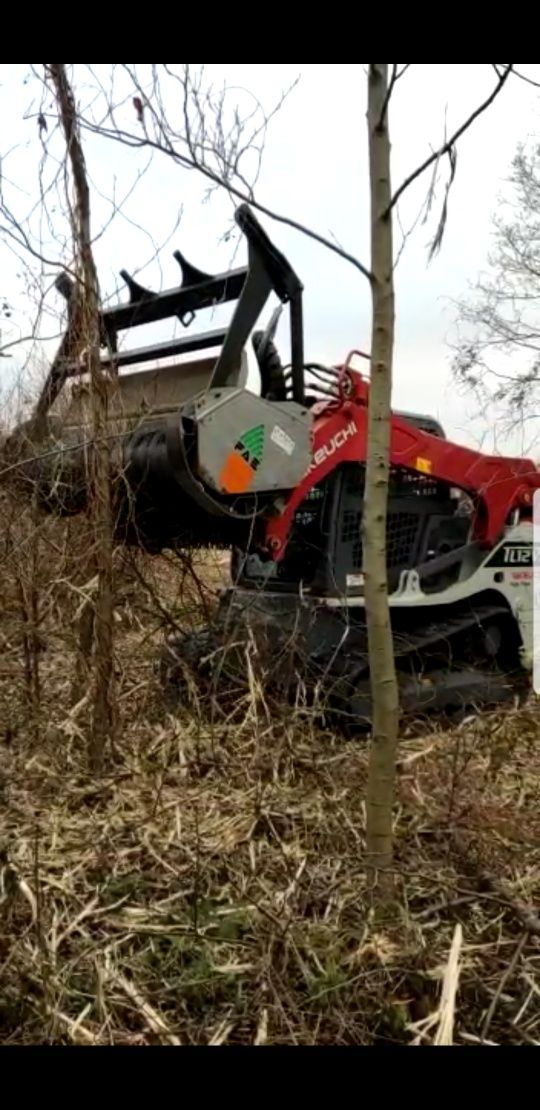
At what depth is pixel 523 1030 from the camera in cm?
243

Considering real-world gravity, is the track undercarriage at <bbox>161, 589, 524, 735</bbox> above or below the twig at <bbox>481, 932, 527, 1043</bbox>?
above

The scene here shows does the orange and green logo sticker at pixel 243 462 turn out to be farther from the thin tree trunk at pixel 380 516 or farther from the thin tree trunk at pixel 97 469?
the thin tree trunk at pixel 380 516

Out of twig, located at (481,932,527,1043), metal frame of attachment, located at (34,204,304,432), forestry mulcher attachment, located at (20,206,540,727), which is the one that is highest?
metal frame of attachment, located at (34,204,304,432)

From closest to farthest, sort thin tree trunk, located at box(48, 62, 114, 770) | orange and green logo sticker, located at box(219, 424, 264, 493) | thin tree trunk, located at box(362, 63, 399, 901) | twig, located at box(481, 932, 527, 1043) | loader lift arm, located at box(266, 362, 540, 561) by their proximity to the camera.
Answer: twig, located at box(481, 932, 527, 1043), thin tree trunk, located at box(362, 63, 399, 901), thin tree trunk, located at box(48, 62, 114, 770), orange and green logo sticker, located at box(219, 424, 264, 493), loader lift arm, located at box(266, 362, 540, 561)

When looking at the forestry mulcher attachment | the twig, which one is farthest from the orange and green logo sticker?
the twig

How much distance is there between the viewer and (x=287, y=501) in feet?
15.5

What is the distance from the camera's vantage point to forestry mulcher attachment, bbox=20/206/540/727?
4.29 m

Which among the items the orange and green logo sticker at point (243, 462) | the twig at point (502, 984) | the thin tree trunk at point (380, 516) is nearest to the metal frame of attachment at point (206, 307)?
the orange and green logo sticker at point (243, 462)

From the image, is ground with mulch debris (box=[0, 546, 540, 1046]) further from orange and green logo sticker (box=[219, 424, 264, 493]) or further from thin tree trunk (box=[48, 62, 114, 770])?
orange and green logo sticker (box=[219, 424, 264, 493])

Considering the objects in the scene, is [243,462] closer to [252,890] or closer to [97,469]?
[97,469]

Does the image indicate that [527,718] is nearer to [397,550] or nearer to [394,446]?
[397,550]

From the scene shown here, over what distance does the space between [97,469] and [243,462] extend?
699 mm

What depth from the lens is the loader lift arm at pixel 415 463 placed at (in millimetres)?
4918
